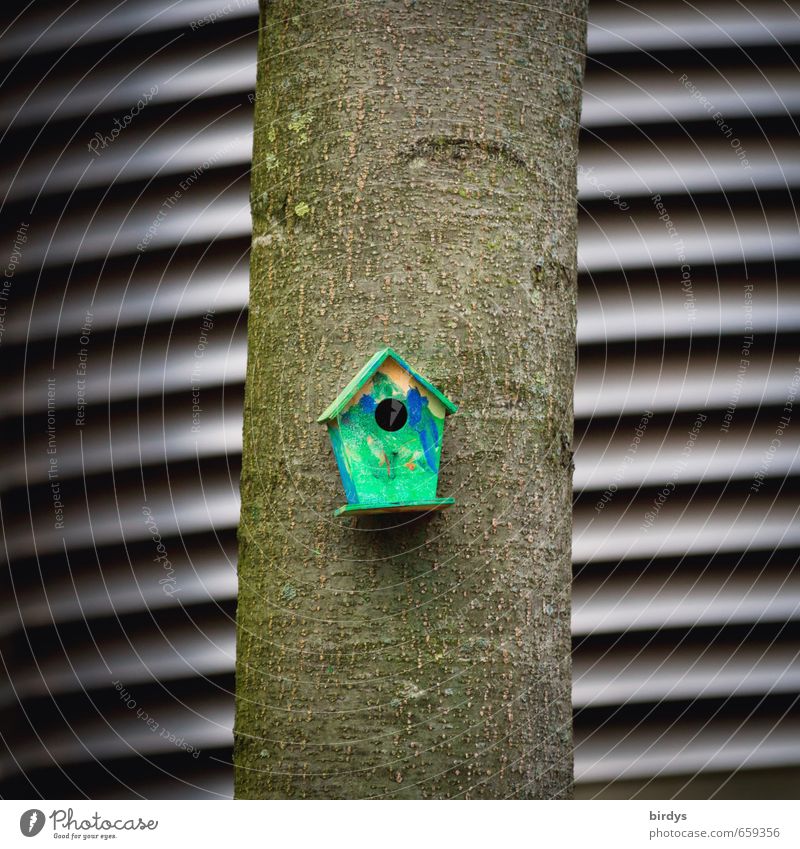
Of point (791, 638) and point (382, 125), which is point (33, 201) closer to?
point (382, 125)

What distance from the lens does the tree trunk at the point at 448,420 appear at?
1.14 metres

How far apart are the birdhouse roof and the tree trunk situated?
21 mm

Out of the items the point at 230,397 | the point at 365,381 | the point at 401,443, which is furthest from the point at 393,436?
the point at 230,397

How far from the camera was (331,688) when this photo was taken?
3.75ft

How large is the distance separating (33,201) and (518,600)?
2.07 m

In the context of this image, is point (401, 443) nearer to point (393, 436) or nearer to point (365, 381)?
point (393, 436)

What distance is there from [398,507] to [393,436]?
0.57 feet

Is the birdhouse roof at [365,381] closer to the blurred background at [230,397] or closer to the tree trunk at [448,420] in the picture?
the tree trunk at [448,420]

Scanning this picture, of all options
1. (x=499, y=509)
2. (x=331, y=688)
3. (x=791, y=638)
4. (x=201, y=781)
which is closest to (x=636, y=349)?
(x=791, y=638)

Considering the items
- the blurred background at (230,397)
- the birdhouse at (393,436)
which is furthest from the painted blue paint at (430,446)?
the blurred background at (230,397)

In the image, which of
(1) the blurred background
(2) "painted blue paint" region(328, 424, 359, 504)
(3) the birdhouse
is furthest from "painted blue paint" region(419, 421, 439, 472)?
(1) the blurred background

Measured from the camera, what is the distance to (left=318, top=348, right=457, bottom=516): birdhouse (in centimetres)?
115

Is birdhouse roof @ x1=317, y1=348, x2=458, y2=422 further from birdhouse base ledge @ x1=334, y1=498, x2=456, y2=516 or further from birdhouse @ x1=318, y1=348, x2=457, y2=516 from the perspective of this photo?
birdhouse base ledge @ x1=334, y1=498, x2=456, y2=516

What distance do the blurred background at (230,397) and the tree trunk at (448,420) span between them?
125 cm
